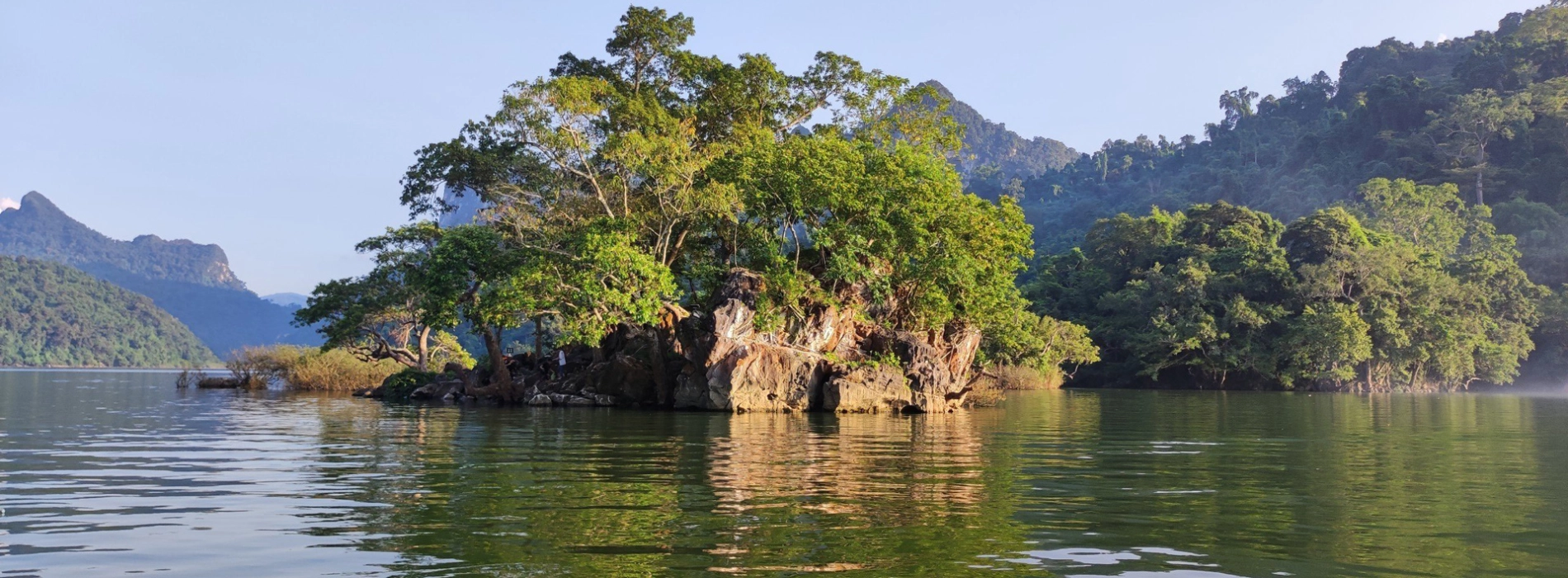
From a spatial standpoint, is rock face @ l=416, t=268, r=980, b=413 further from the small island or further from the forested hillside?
the forested hillside

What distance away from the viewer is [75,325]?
5177 inches

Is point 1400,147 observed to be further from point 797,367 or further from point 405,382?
point 405,382

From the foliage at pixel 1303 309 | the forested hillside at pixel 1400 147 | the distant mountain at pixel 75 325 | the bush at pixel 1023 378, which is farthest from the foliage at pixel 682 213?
the distant mountain at pixel 75 325

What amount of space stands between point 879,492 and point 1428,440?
544 inches

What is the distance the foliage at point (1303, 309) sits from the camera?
60250 millimetres

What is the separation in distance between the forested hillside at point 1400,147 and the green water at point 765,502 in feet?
247

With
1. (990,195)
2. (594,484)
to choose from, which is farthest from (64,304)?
(594,484)

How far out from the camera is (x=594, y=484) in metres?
11.5

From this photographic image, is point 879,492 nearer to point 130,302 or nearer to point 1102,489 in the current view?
point 1102,489

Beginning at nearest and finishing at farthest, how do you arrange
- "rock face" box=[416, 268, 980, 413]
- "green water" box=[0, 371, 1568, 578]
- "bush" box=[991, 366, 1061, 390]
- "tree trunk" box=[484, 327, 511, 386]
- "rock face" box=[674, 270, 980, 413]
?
"green water" box=[0, 371, 1568, 578] → "rock face" box=[674, 270, 980, 413] → "rock face" box=[416, 268, 980, 413] → "tree trunk" box=[484, 327, 511, 386] → "bush" box=[991, 366, 1061, 390]

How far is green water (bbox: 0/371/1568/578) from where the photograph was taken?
722 cm

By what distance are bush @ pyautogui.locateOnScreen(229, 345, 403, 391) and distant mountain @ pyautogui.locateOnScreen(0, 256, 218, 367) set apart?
97.6m

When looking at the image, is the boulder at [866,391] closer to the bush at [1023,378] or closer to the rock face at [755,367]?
the rock face at [755,367]

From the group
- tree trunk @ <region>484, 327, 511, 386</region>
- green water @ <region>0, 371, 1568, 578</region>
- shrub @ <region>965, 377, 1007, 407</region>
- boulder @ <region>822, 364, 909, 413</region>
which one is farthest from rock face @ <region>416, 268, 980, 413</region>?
green water @ <region>0, 371, 1568, 578</region>
